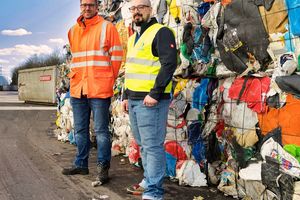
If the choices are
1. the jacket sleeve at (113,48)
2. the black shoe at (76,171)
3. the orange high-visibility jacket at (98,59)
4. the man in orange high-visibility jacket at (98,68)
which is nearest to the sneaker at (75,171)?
the black shoe at (76,171)

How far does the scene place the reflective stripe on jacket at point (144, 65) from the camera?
3605 mm

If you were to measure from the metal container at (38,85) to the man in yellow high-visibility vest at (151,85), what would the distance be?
17295 mm

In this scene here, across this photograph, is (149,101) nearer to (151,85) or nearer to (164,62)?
(151,85)

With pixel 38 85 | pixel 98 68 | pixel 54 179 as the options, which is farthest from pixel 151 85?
pixel 38 85

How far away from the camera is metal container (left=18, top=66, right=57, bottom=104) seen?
20797mm

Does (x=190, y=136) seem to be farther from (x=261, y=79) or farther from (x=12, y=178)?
(x=12, y=178)

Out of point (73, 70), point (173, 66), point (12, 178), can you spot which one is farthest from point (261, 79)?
point (12, 178)

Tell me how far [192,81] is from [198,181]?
3.68 feet

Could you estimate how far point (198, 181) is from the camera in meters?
4.39

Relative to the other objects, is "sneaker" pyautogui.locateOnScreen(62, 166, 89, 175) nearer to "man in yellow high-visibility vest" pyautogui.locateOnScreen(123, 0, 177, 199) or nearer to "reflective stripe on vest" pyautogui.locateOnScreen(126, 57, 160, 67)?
"man in yellow high-visibility vest" pyautogui.locateOnScreen(123, 0, 177, 199)

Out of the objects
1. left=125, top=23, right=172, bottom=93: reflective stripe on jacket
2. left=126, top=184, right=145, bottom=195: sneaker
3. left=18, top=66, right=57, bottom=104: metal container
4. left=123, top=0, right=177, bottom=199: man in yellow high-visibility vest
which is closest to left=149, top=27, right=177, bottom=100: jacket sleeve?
left=123, top=0, right=177, bottom=199: man in yellow high-visibility vest

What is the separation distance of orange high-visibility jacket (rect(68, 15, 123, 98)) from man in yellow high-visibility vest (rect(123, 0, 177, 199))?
865mm

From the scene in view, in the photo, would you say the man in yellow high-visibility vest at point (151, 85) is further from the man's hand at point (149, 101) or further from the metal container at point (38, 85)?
the metal container at point (38, 85)

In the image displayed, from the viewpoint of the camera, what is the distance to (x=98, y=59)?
15.0 ft
